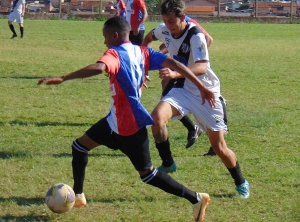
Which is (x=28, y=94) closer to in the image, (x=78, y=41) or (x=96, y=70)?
(x=96, y=70)

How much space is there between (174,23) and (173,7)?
0.56ft

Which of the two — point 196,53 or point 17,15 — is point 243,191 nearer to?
point 196,53

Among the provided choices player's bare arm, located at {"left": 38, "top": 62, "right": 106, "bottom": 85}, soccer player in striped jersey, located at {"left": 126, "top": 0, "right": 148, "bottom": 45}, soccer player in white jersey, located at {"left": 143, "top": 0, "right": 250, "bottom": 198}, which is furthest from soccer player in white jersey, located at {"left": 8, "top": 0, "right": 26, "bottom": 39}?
player's bare arm, located at {"left": 38, "top": 62, "right": 106, "bottom": 85}

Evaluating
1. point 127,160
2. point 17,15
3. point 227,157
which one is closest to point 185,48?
point 227,157

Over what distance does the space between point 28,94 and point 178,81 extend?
5.62 m

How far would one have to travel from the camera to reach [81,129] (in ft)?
27.1

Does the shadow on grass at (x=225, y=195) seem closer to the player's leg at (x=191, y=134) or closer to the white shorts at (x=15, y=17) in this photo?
the player's leg at (x=191, y=134)

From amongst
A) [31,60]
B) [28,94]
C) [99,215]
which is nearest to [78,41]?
[31,60]

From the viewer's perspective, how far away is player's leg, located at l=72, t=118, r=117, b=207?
4.88 meters

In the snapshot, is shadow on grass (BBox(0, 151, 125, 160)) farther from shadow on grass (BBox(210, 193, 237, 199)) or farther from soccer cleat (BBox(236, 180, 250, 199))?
soccer cleat (BBox(236, 180, 250, 199))

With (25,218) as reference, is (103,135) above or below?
above

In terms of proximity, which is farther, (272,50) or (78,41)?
(78,41)

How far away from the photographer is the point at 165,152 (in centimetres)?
610

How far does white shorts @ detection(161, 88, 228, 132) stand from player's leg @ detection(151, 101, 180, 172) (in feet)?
0.22
